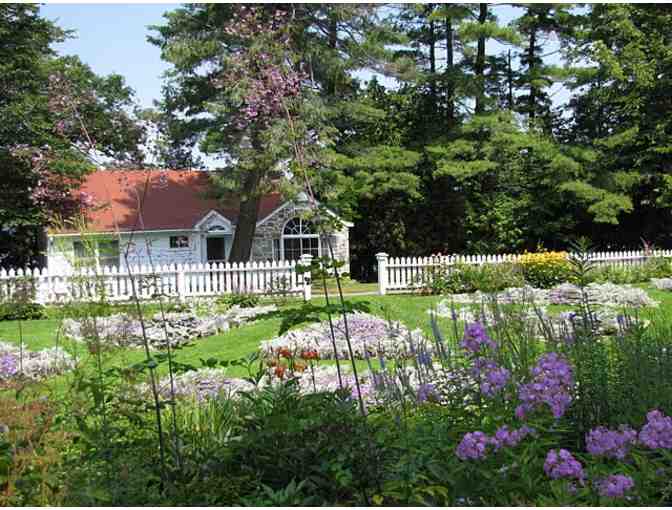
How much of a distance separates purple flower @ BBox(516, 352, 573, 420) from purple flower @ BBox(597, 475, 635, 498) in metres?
0.31

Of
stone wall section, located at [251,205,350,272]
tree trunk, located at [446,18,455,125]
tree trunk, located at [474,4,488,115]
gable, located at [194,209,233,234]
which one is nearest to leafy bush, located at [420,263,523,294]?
stone wall section, located at [251,205,350,272]

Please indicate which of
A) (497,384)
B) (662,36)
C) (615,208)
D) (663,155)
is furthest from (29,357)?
(662,36)

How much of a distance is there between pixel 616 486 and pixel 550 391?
468 millimetres

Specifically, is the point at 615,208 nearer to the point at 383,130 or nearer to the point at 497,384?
the point at 383,130

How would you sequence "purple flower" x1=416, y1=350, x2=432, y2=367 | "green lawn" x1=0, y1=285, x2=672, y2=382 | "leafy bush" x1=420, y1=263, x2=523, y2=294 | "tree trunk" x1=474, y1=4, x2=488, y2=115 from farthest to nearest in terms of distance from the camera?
1. "tree trunk" x1=474, y1=4, x2=488, y2=115
2. "leafy bush" x1=420, y1=263, x2=523, y2=294
3. "green lawn" x1=0, y1=285, x2=672, y2=382
4. "purple flower" x1=416, y1=350, x2=432, y2=367

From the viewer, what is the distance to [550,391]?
7.86 ft

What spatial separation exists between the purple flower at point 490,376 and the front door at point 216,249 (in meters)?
21.0

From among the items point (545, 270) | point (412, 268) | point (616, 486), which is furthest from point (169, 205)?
point (616, 486)

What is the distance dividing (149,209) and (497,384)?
2179 centimetres

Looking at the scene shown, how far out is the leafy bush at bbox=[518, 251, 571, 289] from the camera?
51.6ft

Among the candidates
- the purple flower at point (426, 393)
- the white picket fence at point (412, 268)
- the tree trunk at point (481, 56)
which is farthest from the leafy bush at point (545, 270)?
the purple flower at point (426, 393)

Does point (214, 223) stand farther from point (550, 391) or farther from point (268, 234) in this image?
point (550, 391)

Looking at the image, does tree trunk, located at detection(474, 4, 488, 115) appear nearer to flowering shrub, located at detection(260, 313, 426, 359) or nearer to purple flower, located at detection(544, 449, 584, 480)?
flowering shrub, located at detection(260, 313, 426, 359)

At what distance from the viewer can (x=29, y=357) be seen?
6988 mm
